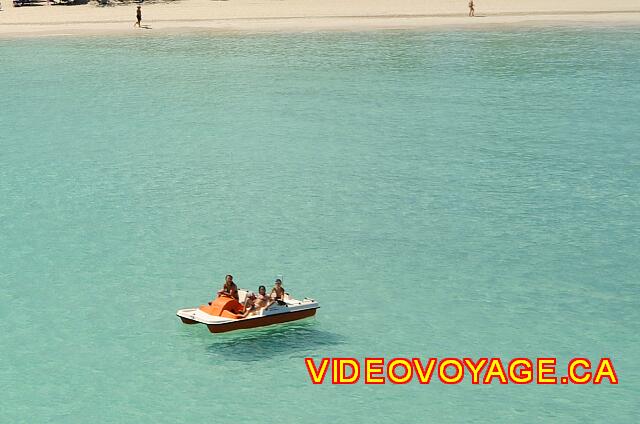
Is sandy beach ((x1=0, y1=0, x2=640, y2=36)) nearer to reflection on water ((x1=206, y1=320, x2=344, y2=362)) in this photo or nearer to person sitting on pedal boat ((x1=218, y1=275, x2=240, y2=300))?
reflection on water ((x1=206, y1=320, x2=344, y2=362))

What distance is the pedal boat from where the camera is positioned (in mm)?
28656

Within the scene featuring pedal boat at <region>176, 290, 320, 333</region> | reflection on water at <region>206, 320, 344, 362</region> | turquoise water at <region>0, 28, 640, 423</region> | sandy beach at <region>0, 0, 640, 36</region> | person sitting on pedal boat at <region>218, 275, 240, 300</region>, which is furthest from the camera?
sandy beach at <region>0, 0, 640, 36</region>

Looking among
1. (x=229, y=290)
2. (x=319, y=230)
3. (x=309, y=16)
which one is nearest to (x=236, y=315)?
(x=229, y=290)

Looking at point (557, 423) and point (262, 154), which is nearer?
point (557, 423)

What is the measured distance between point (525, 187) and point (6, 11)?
84.4 metres

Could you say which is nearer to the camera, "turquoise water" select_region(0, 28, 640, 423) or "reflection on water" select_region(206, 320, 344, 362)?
"turquoise water" select_region(0, 28, 640, 423)

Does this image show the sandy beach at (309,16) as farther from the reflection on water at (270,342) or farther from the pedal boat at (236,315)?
the pedal boat at (236,315)

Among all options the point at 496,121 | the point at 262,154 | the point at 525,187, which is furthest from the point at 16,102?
the point at 525,187

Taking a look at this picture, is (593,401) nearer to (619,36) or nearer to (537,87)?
(537,87)

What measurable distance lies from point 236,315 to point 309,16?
79625 millimetres

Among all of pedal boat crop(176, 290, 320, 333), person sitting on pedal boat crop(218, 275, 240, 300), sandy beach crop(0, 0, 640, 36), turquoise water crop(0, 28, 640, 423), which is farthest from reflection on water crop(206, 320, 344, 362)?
sandy beach crop(0, 0, 640, 36)

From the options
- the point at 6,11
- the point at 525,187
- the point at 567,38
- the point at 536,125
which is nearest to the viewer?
the point at 525,187

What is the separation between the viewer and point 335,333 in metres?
31.0

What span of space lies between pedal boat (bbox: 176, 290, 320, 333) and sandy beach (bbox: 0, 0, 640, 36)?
71485 mm
